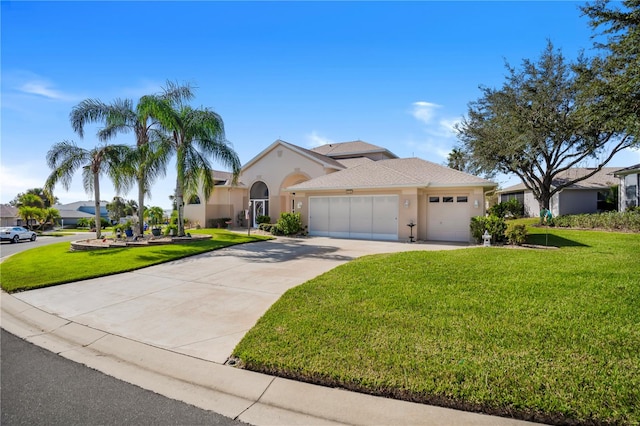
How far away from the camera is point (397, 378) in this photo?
3.60m

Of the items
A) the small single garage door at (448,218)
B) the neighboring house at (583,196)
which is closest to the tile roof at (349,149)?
the small single garage door at (448,218)

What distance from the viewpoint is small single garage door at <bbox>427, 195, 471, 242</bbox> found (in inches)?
669

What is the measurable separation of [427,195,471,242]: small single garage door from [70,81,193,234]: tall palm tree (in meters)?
16.1

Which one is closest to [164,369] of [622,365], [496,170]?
[622,365]

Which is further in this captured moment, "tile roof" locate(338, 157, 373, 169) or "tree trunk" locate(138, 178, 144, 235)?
"tile roof" locate(338, 157, 373, 169)

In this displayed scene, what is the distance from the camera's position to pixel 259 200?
87.0 ft

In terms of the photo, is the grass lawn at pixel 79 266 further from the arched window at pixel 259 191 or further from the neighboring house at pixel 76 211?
the neighboring house at pixel 76 211

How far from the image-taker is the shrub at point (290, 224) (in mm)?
20031

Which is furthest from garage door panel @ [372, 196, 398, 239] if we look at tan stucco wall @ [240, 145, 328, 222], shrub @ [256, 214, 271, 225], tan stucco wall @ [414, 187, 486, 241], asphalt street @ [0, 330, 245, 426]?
asphalt street @ [0, 330, 245, 426]

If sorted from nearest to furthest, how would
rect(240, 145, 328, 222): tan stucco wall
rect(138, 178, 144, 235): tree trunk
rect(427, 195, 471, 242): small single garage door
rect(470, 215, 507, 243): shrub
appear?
rect(470, 215, 507, 243): shrub → rect(427, 195, 471, 242): small single garage door → rect(138, 178, 144, 235): tree trunk → rect(240, 145, 328, 222): tan stucco wall

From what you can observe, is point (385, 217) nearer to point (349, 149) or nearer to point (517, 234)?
point (517, 234)

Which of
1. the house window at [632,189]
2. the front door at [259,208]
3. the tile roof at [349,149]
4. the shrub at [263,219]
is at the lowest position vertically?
the shrub at [263,219]

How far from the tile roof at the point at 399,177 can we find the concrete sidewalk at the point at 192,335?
8.54 metres

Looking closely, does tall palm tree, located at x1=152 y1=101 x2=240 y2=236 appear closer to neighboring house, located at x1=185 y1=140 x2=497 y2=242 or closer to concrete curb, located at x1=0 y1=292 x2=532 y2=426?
neighboring house, located at x1=185 y1=140 x2=497 y2=242
